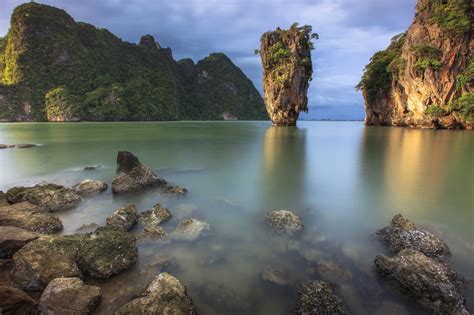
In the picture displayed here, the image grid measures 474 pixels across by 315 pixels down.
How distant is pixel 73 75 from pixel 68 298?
361ft

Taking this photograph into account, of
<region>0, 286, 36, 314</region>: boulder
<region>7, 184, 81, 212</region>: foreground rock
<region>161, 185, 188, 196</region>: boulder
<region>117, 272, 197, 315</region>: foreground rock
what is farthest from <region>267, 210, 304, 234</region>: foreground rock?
<region>7, 184, 81, 212</region>: foreground rock

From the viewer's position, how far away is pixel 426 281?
12.1 feet

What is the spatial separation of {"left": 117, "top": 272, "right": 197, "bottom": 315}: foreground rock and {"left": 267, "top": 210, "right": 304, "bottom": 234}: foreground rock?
2.91m

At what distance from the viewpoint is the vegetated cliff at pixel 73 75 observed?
265 ft

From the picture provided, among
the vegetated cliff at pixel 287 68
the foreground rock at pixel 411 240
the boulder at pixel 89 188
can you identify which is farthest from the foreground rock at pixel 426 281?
the vegetated cliff at pixel 287 68

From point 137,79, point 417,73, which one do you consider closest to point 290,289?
point 417,73

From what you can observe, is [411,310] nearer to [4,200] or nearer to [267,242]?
[267,242]

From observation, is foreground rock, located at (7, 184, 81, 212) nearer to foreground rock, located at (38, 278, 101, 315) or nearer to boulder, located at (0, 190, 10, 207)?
boulder, located at (0, 190, 10, 207)

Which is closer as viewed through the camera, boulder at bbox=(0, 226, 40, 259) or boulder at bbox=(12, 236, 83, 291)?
boulder at bbox=(12, 236, 83, 291)

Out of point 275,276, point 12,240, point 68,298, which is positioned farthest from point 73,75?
point 275,276

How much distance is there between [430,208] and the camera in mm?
7469

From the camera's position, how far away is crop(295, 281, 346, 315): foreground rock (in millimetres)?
3457

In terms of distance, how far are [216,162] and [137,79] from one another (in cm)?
10834

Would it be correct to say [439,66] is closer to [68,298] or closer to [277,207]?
[277,207]
